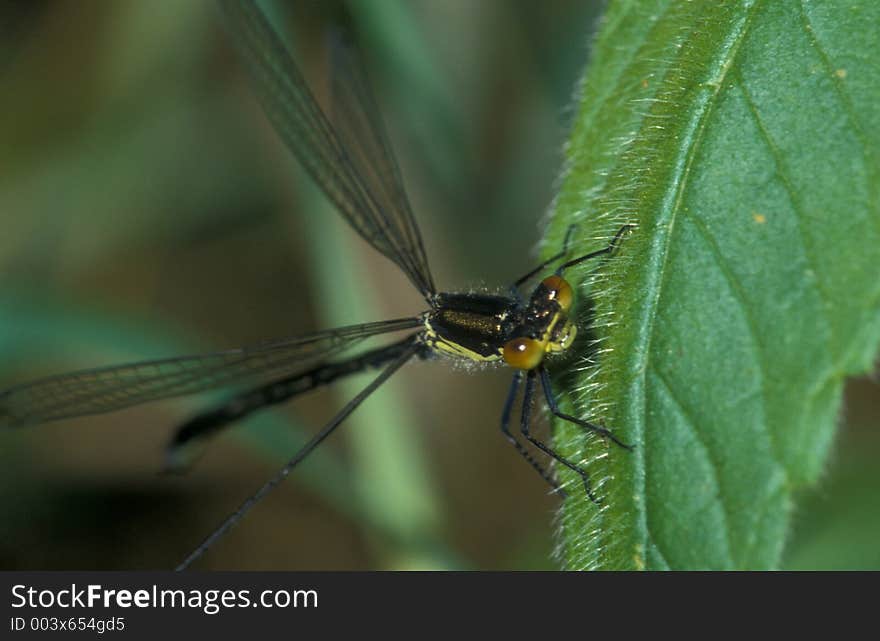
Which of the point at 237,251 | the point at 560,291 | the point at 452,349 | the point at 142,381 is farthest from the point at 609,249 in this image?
the point at 237,251

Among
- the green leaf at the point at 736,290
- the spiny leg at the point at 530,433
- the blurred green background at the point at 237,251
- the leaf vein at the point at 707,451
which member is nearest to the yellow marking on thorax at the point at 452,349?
the spiny leg at the point at 530,433

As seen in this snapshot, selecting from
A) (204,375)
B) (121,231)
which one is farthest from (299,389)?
(121,231)

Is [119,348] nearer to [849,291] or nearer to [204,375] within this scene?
[204,375]

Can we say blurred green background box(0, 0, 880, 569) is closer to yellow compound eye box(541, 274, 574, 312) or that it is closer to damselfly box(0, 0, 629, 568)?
damselfly box(0, 0, 629, 568)

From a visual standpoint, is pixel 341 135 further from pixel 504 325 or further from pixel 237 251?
pixel 237 251

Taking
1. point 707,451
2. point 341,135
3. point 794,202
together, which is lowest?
point 707,451

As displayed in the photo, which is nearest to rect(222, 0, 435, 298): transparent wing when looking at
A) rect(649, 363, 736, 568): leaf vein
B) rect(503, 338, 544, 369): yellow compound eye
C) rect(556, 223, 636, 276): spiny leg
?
rect(503, 338, 544, 369): yellow compound eye
